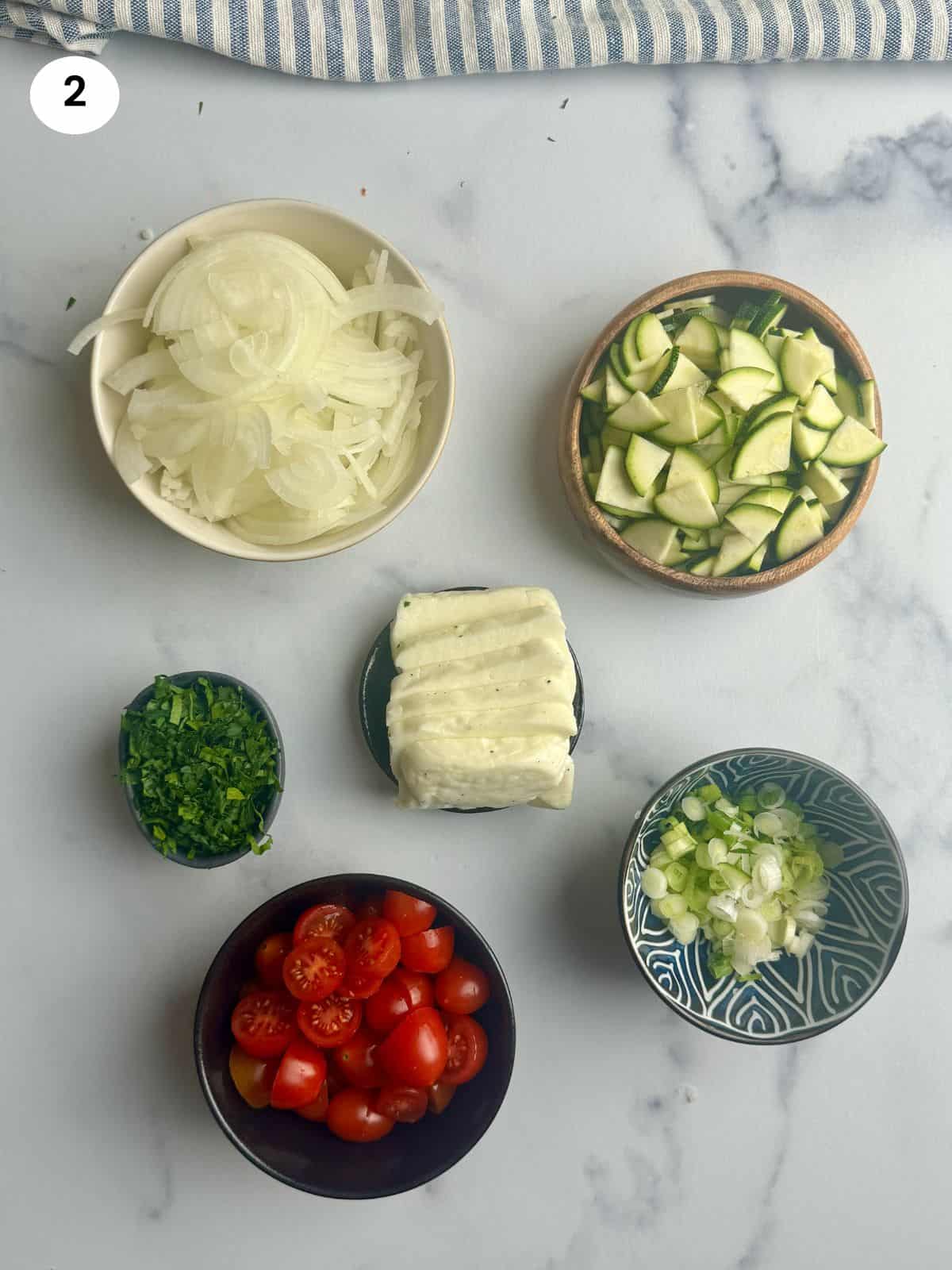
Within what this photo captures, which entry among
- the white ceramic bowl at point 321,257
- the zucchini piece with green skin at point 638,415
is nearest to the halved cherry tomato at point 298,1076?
the white ceramic bowl at point 321,257

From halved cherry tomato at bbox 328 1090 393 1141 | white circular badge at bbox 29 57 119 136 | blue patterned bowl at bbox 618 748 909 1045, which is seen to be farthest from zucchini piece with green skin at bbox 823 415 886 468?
white circular badge at bbox 29 57 119 136

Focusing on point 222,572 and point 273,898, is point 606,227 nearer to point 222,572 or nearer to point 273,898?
point 222,572

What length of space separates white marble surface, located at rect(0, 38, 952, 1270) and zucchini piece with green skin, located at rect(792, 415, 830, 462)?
1.14 ft

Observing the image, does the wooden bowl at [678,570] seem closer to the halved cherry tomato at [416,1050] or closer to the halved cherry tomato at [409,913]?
the halved cherry tomato at [409,913]

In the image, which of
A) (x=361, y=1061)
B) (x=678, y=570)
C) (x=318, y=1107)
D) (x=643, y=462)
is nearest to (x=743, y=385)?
(x=643, y=462)

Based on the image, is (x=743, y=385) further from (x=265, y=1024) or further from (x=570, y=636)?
(x=265, y=1024)

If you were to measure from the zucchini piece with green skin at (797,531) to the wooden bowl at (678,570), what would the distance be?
19 millimetres

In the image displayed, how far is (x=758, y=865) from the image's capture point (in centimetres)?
203

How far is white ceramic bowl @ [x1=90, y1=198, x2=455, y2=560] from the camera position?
189cm

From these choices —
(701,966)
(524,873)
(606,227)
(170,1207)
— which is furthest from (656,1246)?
(606,227)

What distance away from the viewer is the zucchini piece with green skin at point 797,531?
78.6 inches

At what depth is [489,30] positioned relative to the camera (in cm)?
213

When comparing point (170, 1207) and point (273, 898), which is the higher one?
point (273, 898)

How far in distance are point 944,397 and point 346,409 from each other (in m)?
1.27
